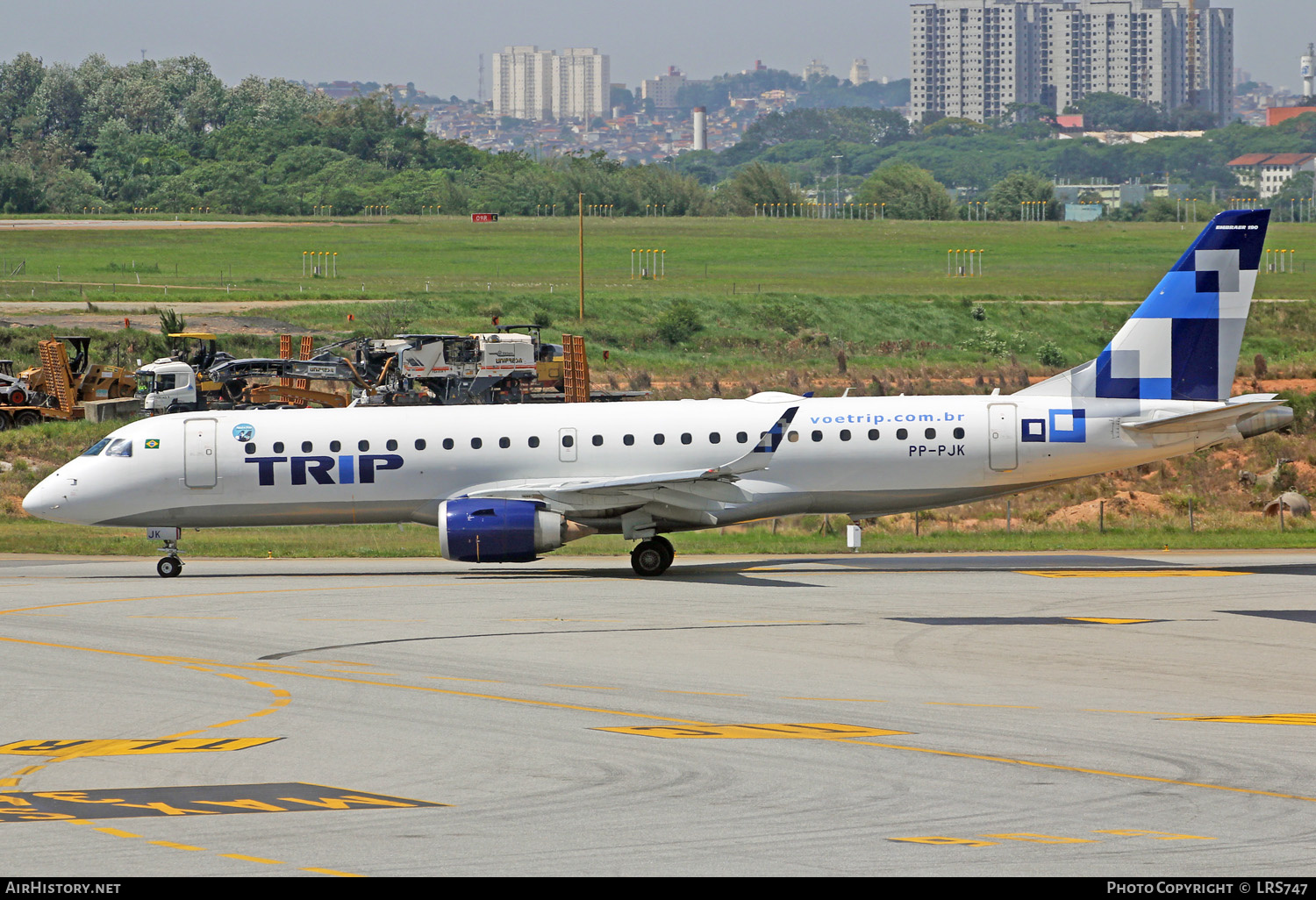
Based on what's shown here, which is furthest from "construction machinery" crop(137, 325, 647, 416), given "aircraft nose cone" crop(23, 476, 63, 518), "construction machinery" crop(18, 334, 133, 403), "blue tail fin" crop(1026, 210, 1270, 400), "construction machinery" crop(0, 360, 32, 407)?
"blue tail fin" crop(1026, 210, 1270, 400)

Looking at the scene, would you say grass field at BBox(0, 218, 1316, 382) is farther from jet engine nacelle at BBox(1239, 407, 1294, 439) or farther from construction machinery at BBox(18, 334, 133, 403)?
jet engine nacelle at BBox(1239, 407, 1294, 439)

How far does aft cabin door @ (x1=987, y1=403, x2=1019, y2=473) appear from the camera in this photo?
33.2 metres

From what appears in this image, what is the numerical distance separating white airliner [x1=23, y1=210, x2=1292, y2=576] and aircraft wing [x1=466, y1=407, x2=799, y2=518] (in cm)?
14

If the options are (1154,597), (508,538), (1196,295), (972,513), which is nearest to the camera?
(1154,597)

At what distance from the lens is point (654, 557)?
32.9 metres

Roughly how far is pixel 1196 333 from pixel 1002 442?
16.7ft

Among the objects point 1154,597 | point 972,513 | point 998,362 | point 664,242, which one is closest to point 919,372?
point 998,362

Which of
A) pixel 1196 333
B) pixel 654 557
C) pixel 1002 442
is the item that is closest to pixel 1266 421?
pixel 1196 333

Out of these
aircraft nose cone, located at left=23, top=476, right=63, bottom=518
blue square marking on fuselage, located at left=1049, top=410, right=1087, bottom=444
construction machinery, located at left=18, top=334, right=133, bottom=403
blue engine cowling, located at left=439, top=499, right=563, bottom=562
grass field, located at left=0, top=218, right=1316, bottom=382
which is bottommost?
blue engine cowling, located at left=439, top=499, right=563, bottom=562

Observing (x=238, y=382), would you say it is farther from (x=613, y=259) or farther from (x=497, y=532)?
(x=613, y=259)

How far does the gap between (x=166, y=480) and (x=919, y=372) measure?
4310cm

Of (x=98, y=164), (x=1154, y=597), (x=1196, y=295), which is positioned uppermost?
(x=98, y=164)

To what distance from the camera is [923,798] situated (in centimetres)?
1522

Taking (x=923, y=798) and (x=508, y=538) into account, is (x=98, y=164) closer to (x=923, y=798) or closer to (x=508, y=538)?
(x=508, y=538)
